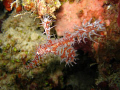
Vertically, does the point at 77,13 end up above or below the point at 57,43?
above

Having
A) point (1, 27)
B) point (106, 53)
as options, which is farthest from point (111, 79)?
point (1, 27)

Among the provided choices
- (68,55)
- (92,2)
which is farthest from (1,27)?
(92,2)

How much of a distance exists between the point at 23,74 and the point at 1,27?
274 cm

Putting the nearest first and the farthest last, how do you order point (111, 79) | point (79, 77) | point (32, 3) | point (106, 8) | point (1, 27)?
point (106, 8) → point (32, 3) → point (111, 79) → point (1, 27) → point (79, 77)

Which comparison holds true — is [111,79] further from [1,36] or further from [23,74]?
[1,36]

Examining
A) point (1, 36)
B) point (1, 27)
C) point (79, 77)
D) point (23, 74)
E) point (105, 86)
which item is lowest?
point (79, 77)

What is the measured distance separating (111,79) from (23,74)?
11.1 ft

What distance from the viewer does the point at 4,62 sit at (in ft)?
12.9

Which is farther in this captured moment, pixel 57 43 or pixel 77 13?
pixel 77 13

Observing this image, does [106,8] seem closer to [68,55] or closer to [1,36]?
[68,55]

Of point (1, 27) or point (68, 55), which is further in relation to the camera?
point (1, 27)

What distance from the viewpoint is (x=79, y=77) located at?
6.30 metres

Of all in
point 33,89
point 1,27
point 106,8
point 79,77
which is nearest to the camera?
point 106,8

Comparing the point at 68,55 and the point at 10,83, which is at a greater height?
the point at 68,55
